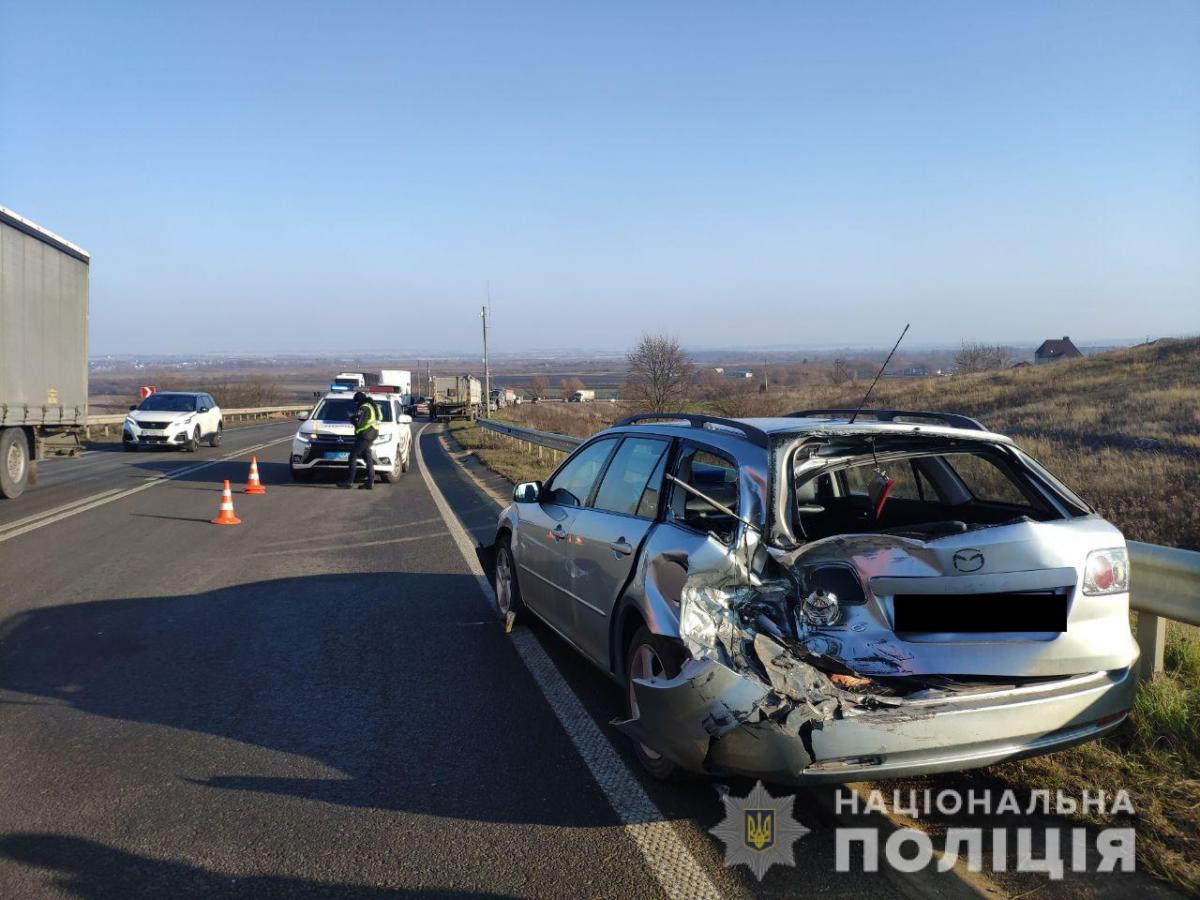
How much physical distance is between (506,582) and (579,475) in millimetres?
1470

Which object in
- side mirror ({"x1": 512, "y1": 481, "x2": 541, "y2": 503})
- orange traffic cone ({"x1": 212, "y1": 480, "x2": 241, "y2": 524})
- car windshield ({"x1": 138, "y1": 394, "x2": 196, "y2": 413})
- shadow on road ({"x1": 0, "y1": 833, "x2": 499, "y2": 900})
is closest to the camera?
shadow on road ({"x1": 0, "y1": 833, "x2": 499, "y2": 900})

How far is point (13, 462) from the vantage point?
14.7 m

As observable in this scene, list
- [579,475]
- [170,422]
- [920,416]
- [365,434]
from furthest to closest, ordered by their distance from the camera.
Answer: [170,422], [365,434], [579,475], [920,416]

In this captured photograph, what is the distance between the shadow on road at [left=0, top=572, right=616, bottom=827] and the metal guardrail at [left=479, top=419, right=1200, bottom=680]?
2.83m

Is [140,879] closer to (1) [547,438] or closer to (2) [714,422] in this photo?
(2) [714,422]

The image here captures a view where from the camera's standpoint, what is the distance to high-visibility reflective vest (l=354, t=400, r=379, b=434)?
17297 millimetres

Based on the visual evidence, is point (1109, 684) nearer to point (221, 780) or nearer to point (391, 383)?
point (221, 780)

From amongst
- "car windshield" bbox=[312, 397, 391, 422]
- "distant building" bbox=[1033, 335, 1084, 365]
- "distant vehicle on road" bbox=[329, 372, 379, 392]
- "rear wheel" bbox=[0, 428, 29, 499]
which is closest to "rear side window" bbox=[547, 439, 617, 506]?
"rear wheel" bbox=[0, 428, 29, 499]

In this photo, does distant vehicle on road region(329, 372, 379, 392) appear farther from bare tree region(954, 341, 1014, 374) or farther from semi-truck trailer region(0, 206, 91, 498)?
bare tree region(954, 341, 1014, 374)

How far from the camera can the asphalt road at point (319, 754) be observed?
3467mm

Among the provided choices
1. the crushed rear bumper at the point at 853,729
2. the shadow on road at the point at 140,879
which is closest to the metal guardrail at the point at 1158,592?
the crushed rear bumper at the point at 853,729

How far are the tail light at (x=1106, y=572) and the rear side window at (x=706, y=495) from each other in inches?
56.3

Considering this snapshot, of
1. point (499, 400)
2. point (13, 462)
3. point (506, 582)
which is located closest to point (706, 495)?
point (506, 582)

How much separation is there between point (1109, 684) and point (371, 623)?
201 inches
